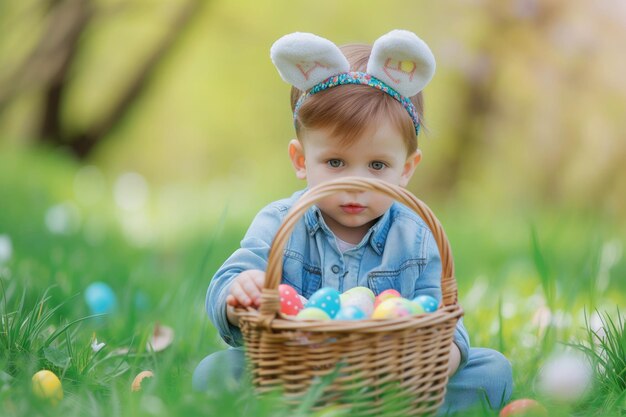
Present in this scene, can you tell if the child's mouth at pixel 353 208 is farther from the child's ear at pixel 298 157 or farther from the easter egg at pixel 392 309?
the easter egg at pixel 392 309

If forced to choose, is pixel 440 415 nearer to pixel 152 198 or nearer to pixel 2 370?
pixel 2 370

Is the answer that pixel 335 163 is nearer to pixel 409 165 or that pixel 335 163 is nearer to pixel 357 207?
pixel 357 207

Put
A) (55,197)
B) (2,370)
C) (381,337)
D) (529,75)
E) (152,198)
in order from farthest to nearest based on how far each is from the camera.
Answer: (529,75)
(152,198)
(55,197)
(2,370)
(381,337)

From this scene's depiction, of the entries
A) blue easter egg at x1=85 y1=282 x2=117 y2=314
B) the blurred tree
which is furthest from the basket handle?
the blurred tree

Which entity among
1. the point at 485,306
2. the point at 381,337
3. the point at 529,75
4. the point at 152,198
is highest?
the point at 529,75

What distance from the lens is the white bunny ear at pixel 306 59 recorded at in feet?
7.26

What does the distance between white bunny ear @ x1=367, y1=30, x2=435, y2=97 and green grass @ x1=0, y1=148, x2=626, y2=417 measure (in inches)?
24.0

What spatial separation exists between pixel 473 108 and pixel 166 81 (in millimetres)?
3439

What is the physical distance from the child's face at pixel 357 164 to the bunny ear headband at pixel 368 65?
114 mm

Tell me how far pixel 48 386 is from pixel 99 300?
1142mm

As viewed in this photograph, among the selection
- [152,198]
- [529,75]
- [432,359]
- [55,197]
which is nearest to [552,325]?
[432,359]

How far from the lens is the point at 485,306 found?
3.40 metres

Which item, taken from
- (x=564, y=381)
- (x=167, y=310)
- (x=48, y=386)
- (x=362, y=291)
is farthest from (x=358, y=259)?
(x=167, y=310)

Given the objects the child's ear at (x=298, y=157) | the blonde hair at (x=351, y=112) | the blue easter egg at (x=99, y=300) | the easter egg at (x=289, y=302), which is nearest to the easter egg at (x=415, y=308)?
the easter egg at (x=289, y=302)
